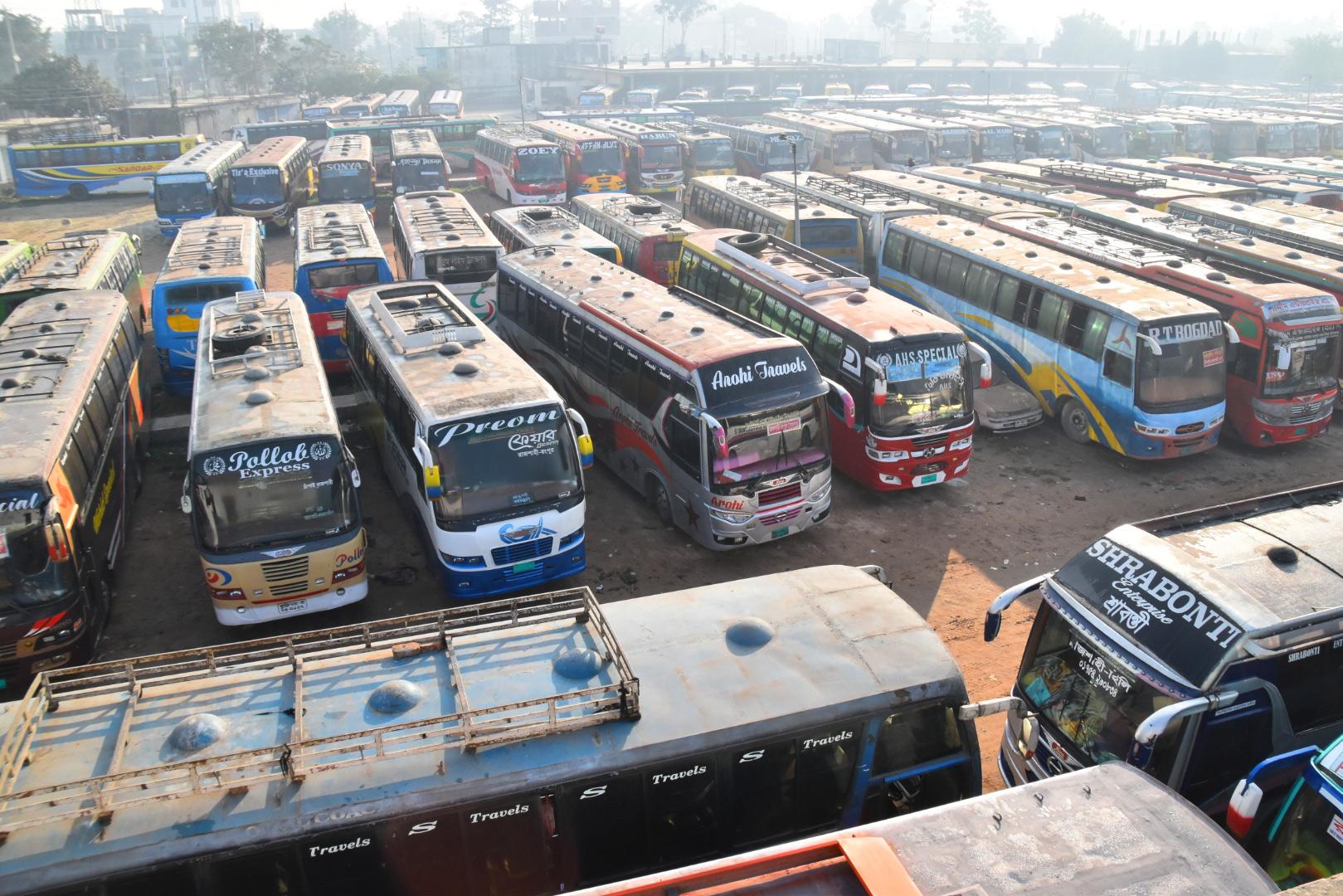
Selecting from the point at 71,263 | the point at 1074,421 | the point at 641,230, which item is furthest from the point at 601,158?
the point at 1074,421

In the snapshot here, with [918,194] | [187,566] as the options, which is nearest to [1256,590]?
[187,566]

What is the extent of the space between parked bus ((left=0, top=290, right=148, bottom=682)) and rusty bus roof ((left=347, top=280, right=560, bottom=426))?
3.78 metres

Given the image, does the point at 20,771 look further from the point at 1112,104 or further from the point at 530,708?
the point at 1112,104

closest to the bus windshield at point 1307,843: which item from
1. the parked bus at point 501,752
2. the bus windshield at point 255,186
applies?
the parked bus at point 501,752

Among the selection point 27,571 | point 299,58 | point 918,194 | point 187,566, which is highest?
point 299,58

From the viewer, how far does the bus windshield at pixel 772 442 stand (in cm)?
1273

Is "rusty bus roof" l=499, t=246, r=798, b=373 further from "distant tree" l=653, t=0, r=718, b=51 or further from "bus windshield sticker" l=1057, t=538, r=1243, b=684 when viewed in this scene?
"distant tree" l=653, t=0, r=718, b=51

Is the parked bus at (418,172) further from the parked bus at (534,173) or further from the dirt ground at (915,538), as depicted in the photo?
the dirt ground at (915,538)

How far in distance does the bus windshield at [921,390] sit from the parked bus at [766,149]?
25365mm

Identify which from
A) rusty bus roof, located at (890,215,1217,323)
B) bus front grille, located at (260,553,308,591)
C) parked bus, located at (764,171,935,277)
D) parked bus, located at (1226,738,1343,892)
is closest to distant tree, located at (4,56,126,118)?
parked bus, located at (764,171,935,277)

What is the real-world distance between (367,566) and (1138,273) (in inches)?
576

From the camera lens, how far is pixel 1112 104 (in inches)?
3002

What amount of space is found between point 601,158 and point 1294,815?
32.2 metres

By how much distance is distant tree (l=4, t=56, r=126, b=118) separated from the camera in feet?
193
